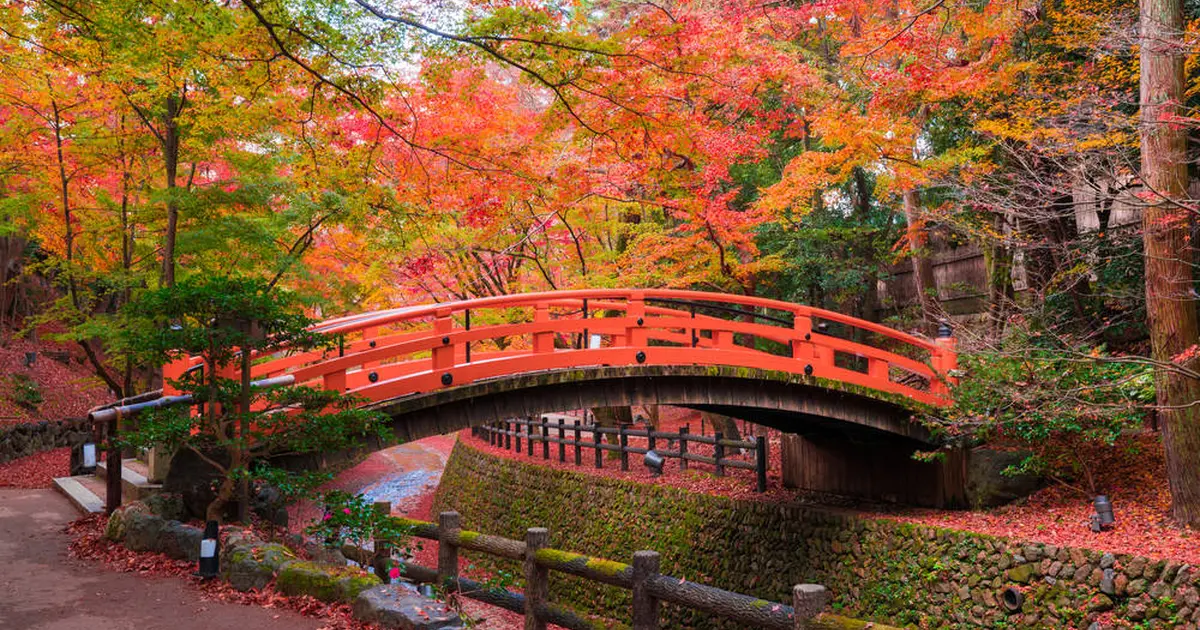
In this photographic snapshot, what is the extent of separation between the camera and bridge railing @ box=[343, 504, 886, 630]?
562cm

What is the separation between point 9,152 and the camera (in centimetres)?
1350

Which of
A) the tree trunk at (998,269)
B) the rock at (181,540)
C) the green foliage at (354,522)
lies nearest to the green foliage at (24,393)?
the rock at (181,540)

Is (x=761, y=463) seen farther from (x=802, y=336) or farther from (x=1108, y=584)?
(x=1108, y=584)

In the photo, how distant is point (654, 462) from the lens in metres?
14.6

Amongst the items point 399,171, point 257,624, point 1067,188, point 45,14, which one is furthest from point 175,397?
point 1067,188

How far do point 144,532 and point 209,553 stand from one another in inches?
56.4

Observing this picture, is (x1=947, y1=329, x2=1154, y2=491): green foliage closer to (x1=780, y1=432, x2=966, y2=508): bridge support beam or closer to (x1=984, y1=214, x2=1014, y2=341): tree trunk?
(x1=780, y1=432, x2=966, y2=508): bridge support beam

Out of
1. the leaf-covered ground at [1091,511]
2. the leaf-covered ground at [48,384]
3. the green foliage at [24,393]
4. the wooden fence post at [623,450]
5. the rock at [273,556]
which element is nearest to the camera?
the rock at [273,556]

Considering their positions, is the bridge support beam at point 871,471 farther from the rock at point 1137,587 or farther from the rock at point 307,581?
the rock at point 307,581

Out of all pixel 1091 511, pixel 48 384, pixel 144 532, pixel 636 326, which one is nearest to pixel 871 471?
pixel 1091 511

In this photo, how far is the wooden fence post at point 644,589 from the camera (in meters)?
6.42

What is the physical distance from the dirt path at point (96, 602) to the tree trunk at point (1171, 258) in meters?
8.71

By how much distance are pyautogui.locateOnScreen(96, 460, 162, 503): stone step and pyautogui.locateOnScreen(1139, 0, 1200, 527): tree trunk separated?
10614 millimetres

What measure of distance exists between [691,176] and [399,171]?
4731mm
